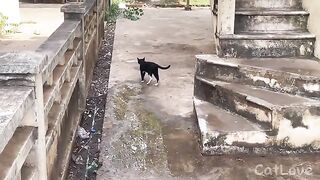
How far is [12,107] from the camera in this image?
1.96 metres

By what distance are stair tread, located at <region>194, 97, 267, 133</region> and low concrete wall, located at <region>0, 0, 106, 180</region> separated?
1.17m

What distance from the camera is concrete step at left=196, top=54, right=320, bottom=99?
410 centimetres

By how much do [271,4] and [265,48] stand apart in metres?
0.65

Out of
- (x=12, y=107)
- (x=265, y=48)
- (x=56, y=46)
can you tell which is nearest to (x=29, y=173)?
(x=12, y=107)

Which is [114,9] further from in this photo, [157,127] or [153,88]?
[157,127]

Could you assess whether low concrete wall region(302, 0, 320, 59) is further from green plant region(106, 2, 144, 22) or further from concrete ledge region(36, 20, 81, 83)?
green plant region(106, 2, 144, 22)

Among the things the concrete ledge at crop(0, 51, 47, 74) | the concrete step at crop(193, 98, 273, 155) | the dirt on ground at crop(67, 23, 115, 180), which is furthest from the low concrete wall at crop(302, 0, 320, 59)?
the concrete ledge at crop(0, 51, 47, 74)

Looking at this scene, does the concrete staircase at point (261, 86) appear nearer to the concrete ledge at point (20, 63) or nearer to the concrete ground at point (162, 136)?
the concrete ground at point (162, 136)

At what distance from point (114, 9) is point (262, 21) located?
655cm

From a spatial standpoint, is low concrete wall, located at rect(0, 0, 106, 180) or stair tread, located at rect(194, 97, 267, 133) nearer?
low concrete wall, located at rect(0, 0, 106, 180)

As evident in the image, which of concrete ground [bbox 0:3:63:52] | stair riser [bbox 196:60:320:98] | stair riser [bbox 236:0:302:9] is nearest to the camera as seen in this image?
stair riser [bbox 196:60:320:98]

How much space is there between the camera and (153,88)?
5.32 meters

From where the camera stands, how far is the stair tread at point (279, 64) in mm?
4277

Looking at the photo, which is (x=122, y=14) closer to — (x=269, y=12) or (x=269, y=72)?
(x=269, y=12)
